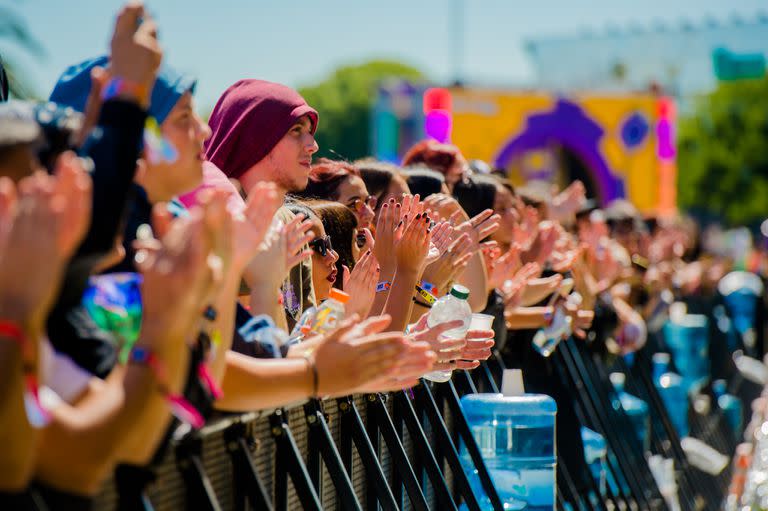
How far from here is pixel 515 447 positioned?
4977mm

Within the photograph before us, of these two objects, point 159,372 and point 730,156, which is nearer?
point 159,372

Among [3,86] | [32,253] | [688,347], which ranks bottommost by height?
[688,347]

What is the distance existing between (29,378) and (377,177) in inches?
→ 138

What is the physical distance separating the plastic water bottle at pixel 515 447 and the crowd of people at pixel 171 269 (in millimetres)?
487

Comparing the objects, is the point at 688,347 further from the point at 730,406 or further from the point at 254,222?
the point at 254,222

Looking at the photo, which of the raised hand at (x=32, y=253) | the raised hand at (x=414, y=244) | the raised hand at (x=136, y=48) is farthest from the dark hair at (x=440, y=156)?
the raised hand at (x=32, y=253)

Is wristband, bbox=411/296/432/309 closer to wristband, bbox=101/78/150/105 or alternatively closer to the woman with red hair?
the woman with red hair

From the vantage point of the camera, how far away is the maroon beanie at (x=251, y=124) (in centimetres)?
458

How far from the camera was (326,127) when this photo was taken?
76.6 metres

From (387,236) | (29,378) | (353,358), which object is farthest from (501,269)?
(29,378)

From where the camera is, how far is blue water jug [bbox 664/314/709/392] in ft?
35.4

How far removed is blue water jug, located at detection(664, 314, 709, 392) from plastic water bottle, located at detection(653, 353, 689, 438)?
1.28 feet

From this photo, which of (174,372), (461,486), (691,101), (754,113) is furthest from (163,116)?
(691,101)

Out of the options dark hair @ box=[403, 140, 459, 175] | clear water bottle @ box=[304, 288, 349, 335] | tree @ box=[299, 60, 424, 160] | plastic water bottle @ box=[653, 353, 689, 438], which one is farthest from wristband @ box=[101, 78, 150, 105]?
tree @ box=[299, 60, 424, 160]
